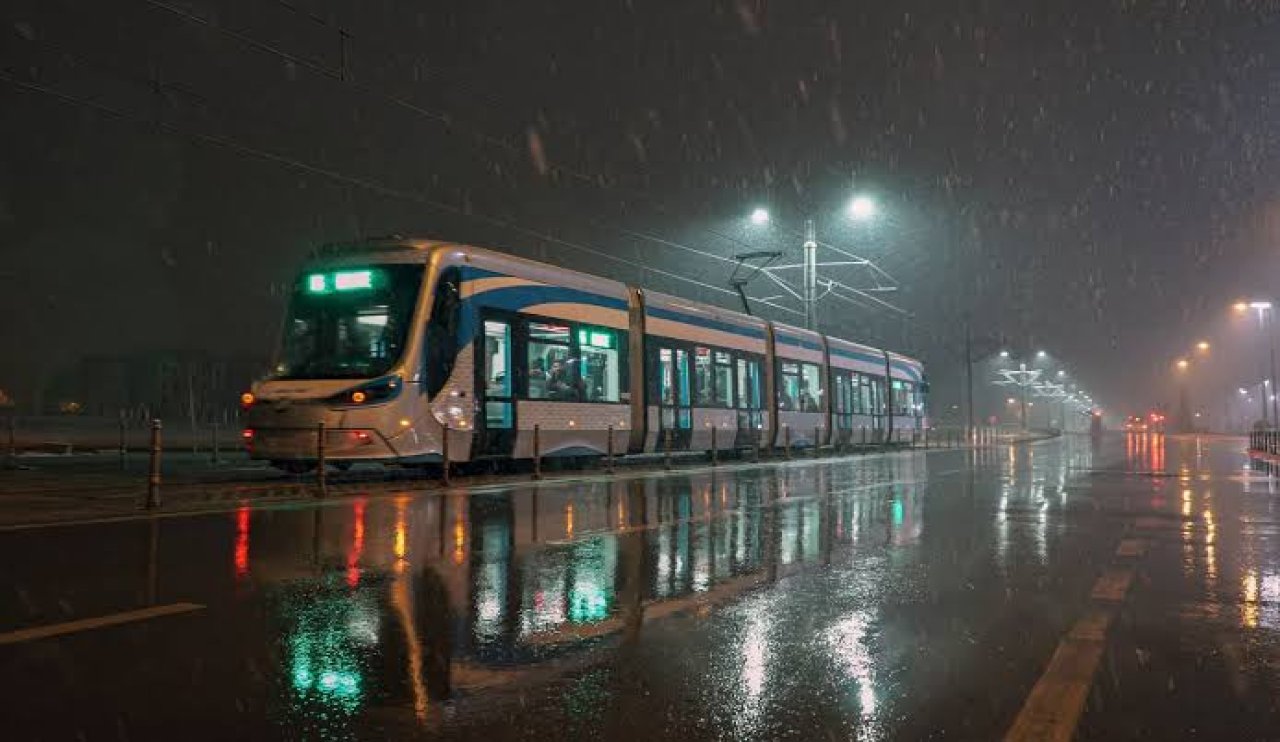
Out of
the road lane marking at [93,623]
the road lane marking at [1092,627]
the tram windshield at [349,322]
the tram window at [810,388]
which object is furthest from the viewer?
the tram window at [810,388]

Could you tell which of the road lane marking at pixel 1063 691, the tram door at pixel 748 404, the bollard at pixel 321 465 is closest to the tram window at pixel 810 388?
the tram door at pixel 748 404

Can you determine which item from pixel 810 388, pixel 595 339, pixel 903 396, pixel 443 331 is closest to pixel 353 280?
pixel 443 331

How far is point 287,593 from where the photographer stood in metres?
6.60

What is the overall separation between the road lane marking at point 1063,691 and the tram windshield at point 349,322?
12.0 meters

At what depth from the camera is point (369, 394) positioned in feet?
50.1

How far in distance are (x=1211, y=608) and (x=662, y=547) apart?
14.5ft

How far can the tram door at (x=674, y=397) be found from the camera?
886 inches

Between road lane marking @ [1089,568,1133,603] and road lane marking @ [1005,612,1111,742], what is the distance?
1.09 metres

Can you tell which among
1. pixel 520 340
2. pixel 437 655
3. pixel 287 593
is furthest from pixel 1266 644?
pixel 520 340

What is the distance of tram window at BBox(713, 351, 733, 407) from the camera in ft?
82.7

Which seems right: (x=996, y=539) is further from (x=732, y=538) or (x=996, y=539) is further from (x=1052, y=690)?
(x=1052, y=690)

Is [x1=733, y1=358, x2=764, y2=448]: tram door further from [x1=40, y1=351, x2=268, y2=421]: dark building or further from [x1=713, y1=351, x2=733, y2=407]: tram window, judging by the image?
[x1=40, y1=351, x2=268, y2=421]: dark building

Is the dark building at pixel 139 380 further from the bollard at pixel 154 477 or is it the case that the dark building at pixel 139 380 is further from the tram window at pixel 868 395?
the bollard at pixel 154 477

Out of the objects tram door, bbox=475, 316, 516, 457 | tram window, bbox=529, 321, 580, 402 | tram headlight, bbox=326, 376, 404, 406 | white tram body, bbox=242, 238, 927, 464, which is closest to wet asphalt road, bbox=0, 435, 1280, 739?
tram headlight, bbox=326, 376, 404, 406
